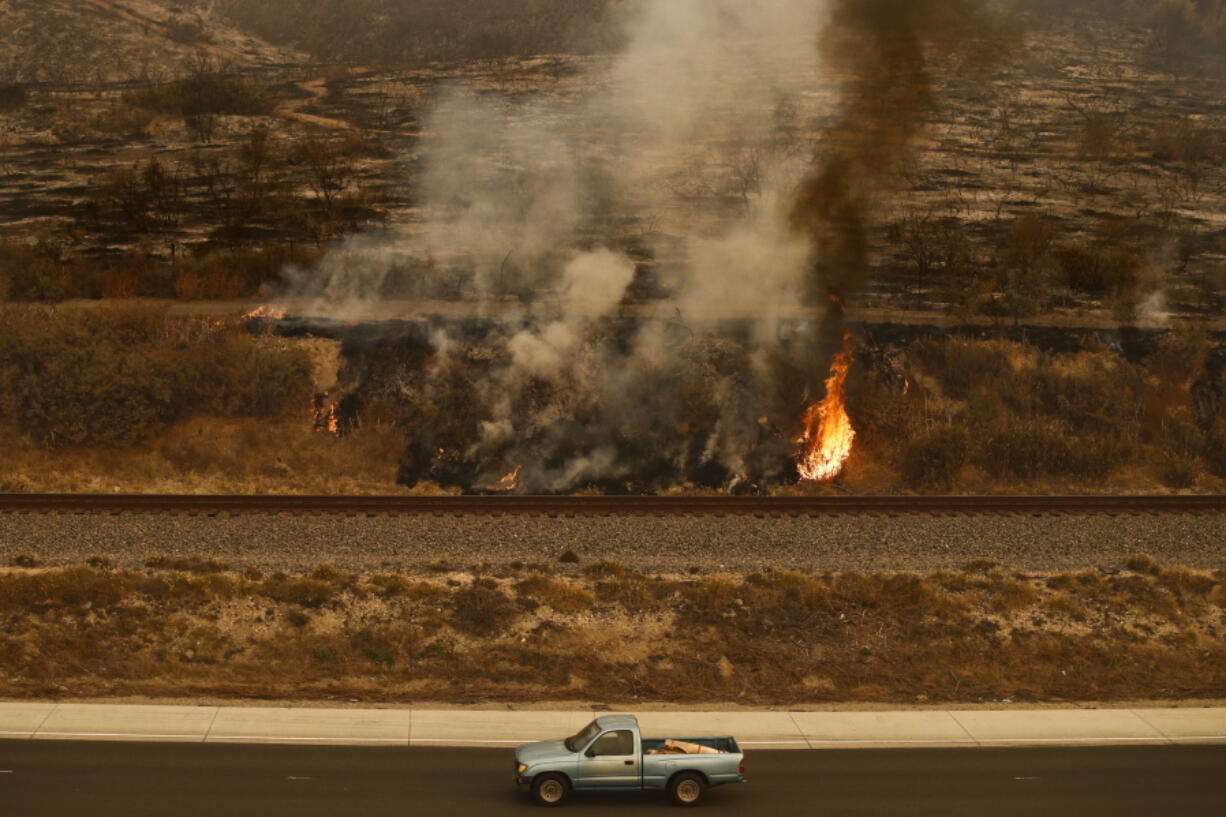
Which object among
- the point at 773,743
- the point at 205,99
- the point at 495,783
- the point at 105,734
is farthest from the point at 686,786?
the point at 205,99

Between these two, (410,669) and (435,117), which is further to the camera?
(435,117)

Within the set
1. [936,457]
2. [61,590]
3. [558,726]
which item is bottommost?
[558,726]

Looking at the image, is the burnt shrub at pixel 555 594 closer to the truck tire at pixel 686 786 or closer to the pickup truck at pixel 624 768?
the pickup truck at pixel 624 768

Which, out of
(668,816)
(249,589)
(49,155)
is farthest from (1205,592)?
(49,155)

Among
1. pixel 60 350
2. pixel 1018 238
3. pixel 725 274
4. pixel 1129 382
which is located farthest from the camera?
pixel 1018 238

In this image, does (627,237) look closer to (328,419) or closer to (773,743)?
(328,419)

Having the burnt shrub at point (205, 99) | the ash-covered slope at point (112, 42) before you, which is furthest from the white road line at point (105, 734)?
the ash-covered slope at point (112, 42)

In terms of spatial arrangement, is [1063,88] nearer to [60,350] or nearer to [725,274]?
[725,274]
